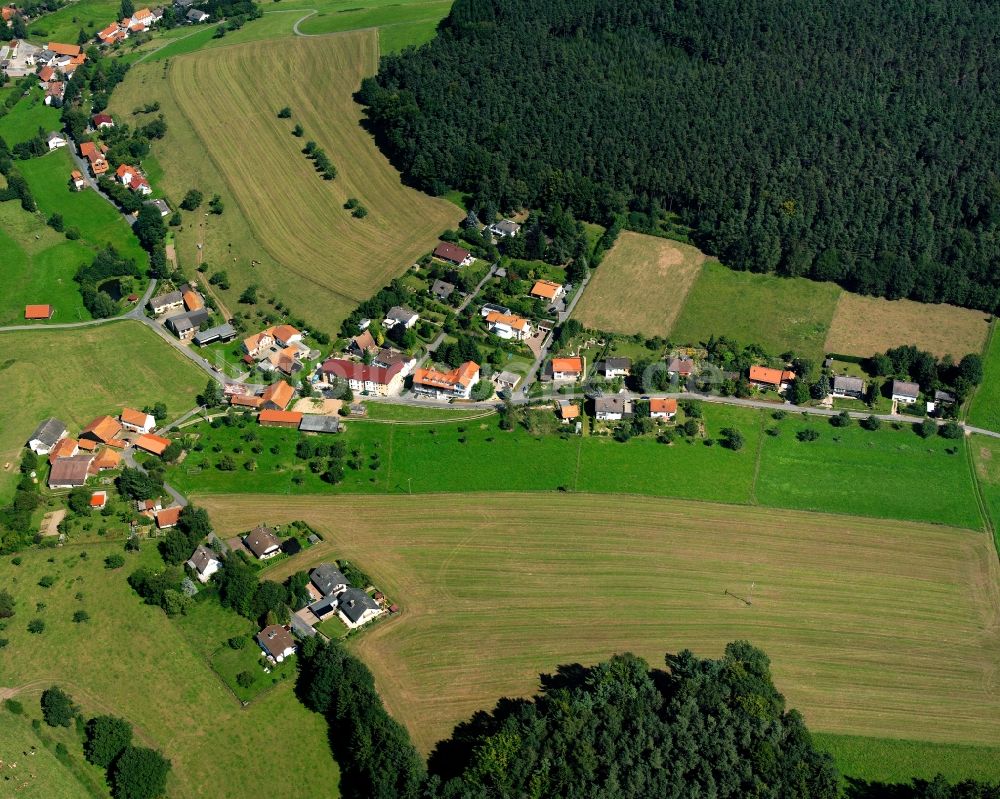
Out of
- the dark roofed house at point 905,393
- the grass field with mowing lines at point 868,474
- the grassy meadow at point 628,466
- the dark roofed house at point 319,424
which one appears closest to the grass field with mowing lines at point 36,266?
the grassy meadow at point 628,466

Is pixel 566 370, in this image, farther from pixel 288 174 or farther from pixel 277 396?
pixel 288 174

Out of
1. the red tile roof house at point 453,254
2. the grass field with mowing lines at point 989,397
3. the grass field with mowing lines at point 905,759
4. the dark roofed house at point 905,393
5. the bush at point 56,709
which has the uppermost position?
the red tile roof house at point 453,254

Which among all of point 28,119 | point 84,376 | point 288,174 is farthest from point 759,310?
point 28,119

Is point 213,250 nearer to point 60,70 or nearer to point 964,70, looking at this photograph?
point 60,70

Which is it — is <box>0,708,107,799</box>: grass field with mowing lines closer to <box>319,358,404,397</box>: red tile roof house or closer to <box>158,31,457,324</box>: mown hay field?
<box>319,358,404,397</box>: red tile roof house

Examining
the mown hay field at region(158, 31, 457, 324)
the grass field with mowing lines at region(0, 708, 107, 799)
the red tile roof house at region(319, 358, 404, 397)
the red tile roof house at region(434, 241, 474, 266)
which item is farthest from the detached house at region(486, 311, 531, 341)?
the grass field with mowing lines at region(0, 708, 107, 799)

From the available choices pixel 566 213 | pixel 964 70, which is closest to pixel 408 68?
pixel 566 213

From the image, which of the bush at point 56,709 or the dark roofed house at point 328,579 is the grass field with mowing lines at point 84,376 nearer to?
the dark roofed house at point 328,579

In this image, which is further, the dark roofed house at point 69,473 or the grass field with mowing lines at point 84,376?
the grass field with mowing lines at point 84,376
